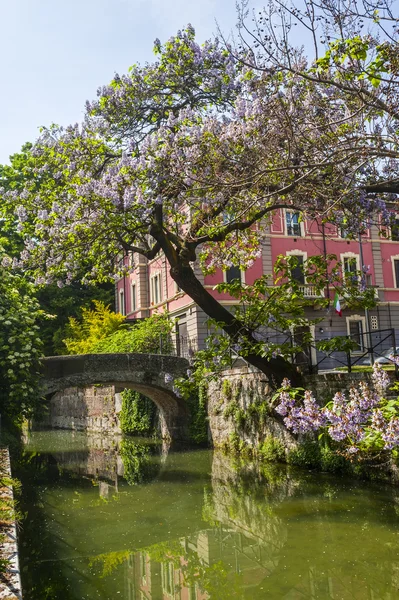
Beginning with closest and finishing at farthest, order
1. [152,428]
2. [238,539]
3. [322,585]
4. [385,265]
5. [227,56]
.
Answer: [322,585], [238,539], [227,56], [152,428], [385,265]

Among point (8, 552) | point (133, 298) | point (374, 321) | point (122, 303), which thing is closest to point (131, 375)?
point (374, 321)

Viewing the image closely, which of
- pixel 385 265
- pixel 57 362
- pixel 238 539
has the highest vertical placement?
pixel 385 265

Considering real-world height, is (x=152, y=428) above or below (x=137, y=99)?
below

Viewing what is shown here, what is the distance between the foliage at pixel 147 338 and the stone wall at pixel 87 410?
310 cm

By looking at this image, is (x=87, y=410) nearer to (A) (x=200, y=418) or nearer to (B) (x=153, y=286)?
(B) (x=153, y=286)

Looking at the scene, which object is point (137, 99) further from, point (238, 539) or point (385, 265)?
point (385, 265)

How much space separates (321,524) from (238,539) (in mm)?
1278

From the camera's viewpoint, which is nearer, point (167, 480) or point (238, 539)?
point (238, 539)

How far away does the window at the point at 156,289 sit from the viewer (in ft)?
96.4

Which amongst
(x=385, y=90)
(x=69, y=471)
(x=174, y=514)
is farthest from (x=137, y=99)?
(x=69, y=471)

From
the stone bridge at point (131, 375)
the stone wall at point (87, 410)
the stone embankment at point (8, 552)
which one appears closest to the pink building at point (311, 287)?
the stone bridge at point (131, 375)

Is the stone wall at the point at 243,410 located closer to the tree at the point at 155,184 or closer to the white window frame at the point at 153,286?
the tree at the point at 155,184

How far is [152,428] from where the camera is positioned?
2277 centimetres

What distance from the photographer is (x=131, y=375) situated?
1898cm
